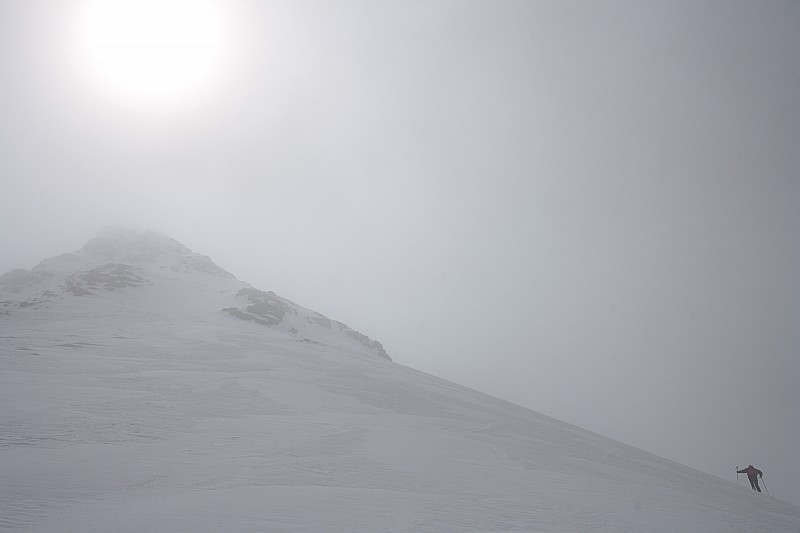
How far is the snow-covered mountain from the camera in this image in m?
5.63

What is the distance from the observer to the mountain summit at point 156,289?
34312 millimetres

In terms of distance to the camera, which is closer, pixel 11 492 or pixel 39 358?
pixel 11 492

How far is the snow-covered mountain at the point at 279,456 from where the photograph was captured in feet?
18.5

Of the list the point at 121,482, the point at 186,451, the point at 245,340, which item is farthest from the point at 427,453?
the point at 245,340

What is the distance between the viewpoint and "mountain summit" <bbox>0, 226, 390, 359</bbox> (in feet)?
113

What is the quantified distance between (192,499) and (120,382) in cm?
932

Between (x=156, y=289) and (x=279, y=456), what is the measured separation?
3913 cm

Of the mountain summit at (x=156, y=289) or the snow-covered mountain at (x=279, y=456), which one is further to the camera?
the mountain summit at (x=156, y=289)

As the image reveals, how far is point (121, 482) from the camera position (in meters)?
6.23

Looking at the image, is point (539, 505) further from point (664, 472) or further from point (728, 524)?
point (664, 472)

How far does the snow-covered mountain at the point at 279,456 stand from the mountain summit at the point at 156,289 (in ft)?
41.1

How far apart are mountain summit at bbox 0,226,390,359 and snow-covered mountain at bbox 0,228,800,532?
41.1 ft

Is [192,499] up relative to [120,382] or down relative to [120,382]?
up

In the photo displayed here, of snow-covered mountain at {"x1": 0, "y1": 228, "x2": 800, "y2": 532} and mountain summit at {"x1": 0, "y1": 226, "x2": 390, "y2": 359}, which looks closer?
snow-covered mountain at {"x1": 0, "y1": 228, "x2": 800, "y2": 532}
